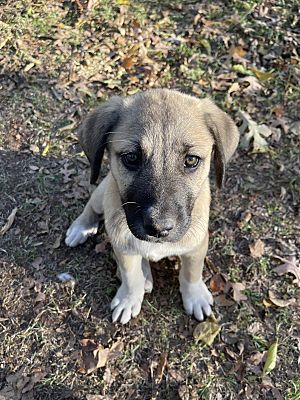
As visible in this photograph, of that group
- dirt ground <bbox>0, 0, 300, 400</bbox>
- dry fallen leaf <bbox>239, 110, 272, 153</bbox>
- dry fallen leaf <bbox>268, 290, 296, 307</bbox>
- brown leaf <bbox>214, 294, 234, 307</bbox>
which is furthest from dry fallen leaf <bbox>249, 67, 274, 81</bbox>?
brown leaf <bbox>214, 294, 234, 307</bbox>

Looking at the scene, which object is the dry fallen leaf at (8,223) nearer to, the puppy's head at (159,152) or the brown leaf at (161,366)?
the puppy's head at (159,152)

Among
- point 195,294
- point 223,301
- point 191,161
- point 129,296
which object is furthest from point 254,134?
point 191,161

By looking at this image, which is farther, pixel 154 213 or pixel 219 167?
pixel 219 167

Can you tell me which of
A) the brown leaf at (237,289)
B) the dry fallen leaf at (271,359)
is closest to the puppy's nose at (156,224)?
the brown leaf at (237,289)

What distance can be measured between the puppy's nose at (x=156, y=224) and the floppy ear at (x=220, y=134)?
729mm

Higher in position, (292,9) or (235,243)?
(292,9)

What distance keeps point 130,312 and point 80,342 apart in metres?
0.48

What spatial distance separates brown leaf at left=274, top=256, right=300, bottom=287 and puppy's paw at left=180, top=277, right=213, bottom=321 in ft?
2.51

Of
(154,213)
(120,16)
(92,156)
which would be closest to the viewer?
(154,213)

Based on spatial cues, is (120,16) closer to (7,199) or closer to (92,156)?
(7,199)

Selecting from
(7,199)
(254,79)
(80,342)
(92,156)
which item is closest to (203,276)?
(80,342)

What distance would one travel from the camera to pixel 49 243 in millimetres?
4973

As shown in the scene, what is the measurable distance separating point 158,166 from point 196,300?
1580 mm

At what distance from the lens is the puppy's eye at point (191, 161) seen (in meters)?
3.40
